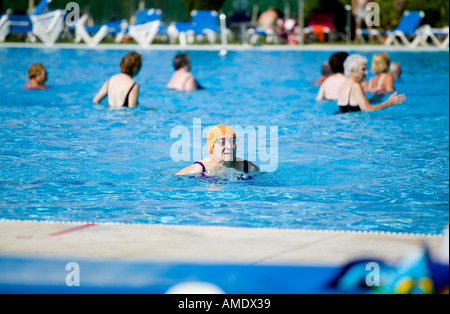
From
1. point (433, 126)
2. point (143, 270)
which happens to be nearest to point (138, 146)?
point (433, 126)

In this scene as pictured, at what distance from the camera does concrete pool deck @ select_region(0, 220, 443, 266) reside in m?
3.21

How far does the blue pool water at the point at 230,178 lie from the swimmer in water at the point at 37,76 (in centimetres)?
18

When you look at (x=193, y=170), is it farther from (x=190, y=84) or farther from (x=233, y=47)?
(x=233, y=47)

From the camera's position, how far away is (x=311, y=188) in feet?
18.5

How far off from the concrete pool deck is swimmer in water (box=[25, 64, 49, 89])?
7.46 m

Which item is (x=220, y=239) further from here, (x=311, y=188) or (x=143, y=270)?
(x=311, y=188)

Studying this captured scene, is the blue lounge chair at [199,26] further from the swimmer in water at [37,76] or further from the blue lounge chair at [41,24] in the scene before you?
the swimmer in water at [37,76]

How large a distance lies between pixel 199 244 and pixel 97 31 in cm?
1873

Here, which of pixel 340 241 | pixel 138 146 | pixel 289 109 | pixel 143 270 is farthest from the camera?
pixel 289 109

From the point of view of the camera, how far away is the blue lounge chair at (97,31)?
65.4 ft

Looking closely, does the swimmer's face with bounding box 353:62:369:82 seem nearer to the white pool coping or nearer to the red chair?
the white pool coping

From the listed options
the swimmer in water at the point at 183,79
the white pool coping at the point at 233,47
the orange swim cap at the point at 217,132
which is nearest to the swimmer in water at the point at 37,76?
the swimmer in water at the point at 183,79

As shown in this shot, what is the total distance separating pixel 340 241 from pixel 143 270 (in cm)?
101

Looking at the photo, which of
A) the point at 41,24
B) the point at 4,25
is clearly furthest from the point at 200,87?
the point at 4,25
